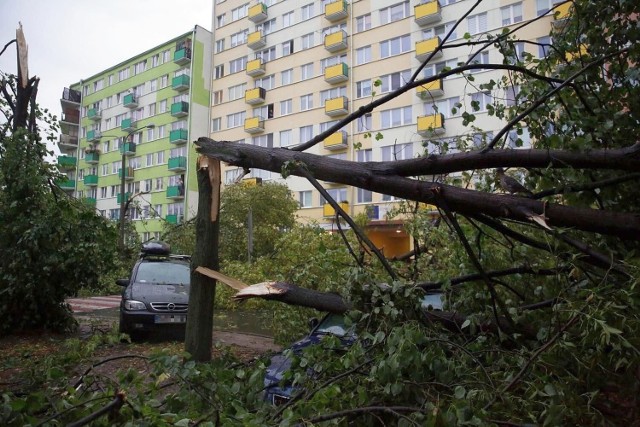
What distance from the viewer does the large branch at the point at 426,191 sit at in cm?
258

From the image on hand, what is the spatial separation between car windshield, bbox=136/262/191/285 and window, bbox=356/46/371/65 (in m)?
24.6

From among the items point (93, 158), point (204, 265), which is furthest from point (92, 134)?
point (204, 265)

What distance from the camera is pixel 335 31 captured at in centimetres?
3281

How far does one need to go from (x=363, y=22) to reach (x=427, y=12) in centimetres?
547

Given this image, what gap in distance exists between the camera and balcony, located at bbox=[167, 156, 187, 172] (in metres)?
40.3

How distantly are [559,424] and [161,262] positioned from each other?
896 centimetres

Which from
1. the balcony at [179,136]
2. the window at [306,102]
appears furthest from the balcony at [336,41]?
the balcony at [179,136]

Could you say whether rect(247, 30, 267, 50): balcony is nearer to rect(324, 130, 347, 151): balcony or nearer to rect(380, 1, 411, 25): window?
rect(380, 1, 411, 25): window

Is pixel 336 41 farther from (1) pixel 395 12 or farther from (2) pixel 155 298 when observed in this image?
(2) pixel 155 298

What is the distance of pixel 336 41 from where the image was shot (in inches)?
1254

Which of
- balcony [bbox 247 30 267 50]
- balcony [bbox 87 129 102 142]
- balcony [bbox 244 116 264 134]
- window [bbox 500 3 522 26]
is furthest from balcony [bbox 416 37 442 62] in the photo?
balcony [bbox 87 129 102 142]

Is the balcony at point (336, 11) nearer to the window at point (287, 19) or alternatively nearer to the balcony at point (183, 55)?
the window at point (287, 19)

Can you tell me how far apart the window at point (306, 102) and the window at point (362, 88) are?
12.6 feet

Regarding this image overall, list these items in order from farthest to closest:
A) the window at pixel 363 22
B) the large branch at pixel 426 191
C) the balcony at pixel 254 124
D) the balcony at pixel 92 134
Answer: the balcony at pixel 92 134, the balcony at pixel 254 124, the window at pixel 363 22, the large branch at pixel 426 191
